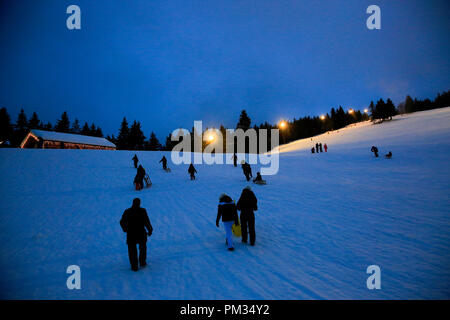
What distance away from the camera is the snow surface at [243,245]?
429 cm

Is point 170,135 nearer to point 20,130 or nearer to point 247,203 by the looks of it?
point 20,130

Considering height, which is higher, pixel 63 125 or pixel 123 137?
pixel 63 125

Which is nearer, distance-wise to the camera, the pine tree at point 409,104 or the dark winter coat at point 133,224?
the dark winter coat at point 133,224

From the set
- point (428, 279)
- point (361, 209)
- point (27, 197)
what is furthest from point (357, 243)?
point (27, 197)

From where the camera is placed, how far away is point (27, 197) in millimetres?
12859

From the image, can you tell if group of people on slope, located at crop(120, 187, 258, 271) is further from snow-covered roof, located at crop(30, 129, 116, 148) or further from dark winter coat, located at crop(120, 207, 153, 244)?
snow-covered roof, located at crop(30, 129, 116, 148)

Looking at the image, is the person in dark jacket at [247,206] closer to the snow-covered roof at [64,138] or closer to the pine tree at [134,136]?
the snow-covered roof at [64,138]

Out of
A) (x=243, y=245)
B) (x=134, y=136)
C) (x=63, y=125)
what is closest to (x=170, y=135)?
A: (x=134, y=136)

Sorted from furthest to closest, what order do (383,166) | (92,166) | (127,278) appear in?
(92,166) < (383,166) < (127,278)

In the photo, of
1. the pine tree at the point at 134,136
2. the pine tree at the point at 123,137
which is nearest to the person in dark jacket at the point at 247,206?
the pine tree at the point at 134,136

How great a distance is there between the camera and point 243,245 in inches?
247

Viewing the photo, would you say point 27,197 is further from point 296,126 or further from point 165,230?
point 296,126

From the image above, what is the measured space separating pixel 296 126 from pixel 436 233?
106m

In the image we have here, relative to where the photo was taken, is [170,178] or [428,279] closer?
[428,279]
